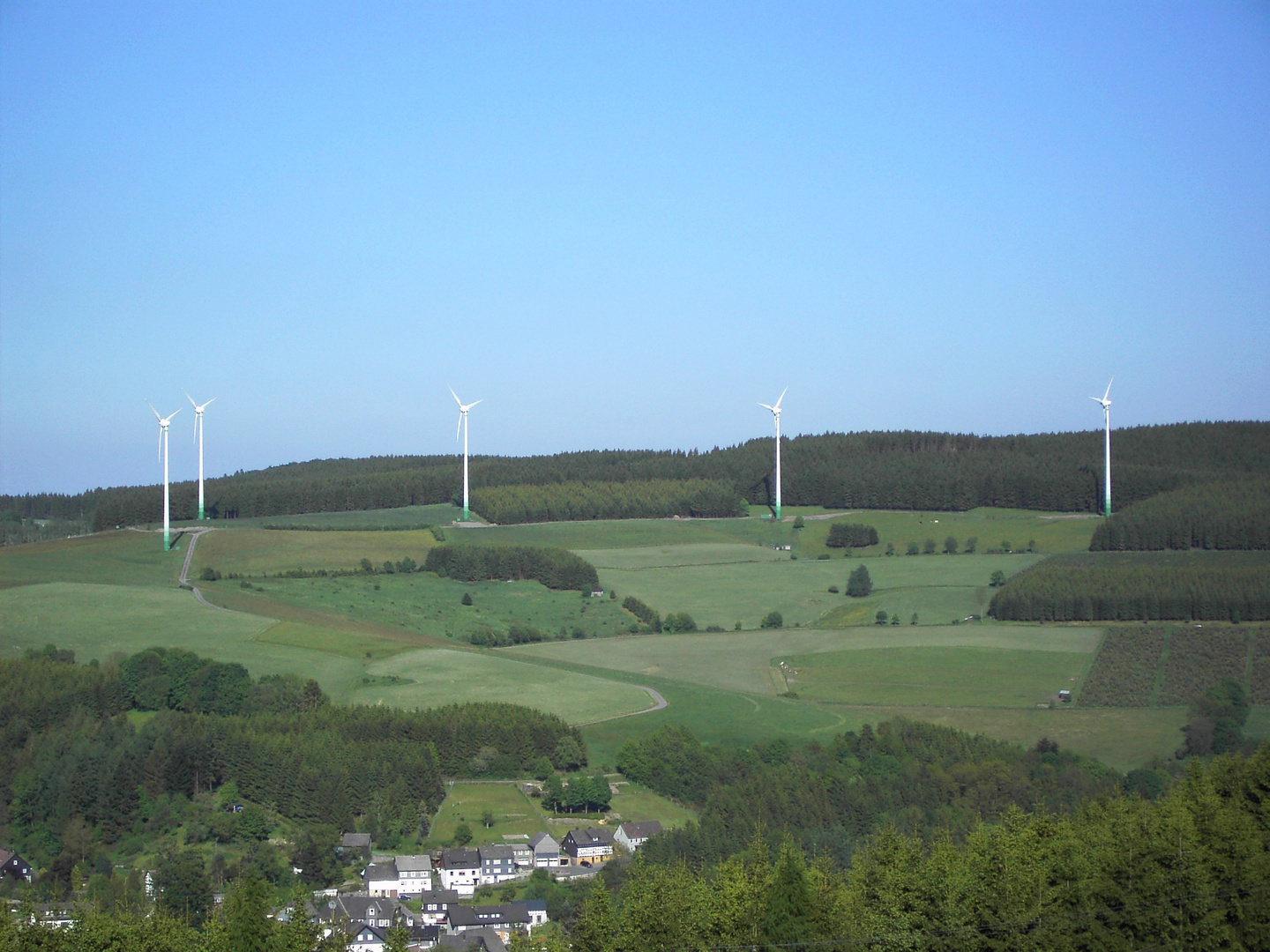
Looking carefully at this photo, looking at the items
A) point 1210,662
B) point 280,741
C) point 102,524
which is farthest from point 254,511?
point 1210,662

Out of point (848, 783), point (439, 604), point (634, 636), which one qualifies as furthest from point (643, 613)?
point (848, 783)

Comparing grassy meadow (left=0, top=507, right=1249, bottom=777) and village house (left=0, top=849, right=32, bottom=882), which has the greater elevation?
grassy meadow (left=0, top=507, right=1249, bottom=777)

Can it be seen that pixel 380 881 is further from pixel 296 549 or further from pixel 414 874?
pixel 296 549

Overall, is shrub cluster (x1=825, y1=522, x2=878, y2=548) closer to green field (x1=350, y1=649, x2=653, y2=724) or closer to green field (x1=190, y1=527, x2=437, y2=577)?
green field (x1=190, y1=527, x2=437, y2=577)

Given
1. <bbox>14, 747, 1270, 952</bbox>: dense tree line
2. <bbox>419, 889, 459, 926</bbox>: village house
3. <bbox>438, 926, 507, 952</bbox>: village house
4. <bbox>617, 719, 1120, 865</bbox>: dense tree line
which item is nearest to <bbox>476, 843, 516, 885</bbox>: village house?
<bbox>419, 889, 459, 926</bbox>: village house

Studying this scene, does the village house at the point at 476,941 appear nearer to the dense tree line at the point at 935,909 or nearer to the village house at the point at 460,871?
the dense tree line at the point at 935,909

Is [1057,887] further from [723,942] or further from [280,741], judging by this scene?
[280,741]

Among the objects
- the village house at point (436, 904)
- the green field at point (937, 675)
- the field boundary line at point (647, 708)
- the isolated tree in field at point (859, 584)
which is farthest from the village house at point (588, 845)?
the isolated tree in field at point (859, 584)
